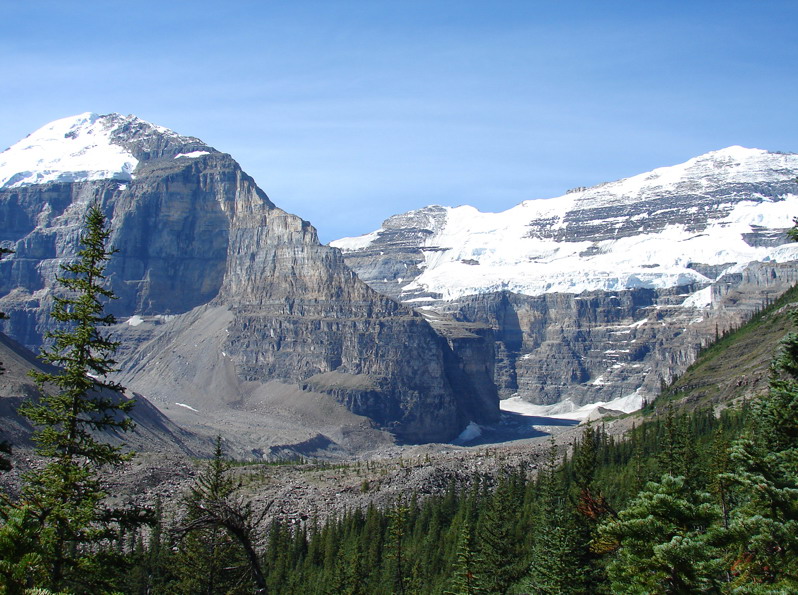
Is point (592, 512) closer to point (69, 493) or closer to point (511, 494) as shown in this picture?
point (69, 493)

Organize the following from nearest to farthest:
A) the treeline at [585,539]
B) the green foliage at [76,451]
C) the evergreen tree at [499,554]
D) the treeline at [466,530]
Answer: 1. the treeline at [466,530]
2. the treeline at [585,539]
3. the green foliage at [76,451]
4. the evergreen tree at [499,554]

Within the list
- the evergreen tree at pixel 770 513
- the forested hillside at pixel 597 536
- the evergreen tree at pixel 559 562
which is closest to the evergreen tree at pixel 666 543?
the forested hillside at pixel 597 536

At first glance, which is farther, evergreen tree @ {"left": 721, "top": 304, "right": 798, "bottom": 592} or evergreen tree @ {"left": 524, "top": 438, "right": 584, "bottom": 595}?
evergreen tree @ {"left": 524, "top": 438, "right": 584, "bottom": 595}

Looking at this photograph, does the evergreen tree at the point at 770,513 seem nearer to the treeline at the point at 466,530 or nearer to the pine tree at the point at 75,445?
the treeline at the point at 466,530

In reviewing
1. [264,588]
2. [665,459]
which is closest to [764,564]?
[264,588]

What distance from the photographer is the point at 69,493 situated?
3353 centimetres

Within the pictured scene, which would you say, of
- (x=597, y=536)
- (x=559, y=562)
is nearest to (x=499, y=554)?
(x=559, y=562)

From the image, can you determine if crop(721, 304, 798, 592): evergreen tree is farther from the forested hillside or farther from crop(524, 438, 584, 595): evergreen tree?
crop(524, 438, 584, 595): evergreen tree

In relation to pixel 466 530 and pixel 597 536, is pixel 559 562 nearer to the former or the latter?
pixel 597 536

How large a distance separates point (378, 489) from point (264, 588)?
140 meters

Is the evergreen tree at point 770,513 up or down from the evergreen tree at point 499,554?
up

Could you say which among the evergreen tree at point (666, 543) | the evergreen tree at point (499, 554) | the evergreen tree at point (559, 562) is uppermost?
the evergreen tree at point (666, 543)

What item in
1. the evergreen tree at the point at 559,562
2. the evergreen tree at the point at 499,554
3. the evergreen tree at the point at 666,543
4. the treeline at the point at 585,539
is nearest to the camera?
the evergreen tree at the point at 666,543

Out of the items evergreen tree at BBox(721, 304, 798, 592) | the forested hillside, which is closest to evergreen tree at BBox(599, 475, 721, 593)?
the forested hillside
